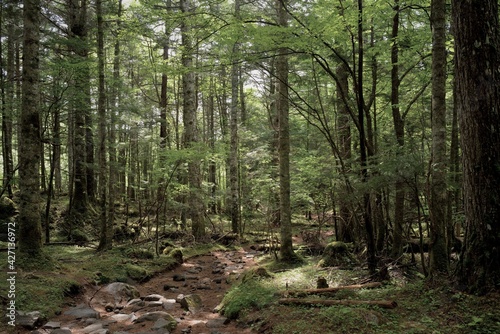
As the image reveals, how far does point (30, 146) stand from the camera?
23.0 ft

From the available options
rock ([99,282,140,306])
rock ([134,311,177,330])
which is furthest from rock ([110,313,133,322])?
rock ([99,282,140,306])

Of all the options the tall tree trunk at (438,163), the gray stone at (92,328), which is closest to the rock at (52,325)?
the gray stone at (92,328)

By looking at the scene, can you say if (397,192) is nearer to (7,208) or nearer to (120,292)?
(120,292)

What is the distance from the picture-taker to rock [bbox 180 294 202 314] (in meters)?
6.58

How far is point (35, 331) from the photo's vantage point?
478cm

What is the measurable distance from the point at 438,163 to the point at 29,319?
22.7ft

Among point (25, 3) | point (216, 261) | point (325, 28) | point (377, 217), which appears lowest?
point (216, 261)

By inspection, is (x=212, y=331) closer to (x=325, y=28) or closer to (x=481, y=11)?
(x=325, y=28)

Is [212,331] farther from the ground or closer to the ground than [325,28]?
closer to the ground

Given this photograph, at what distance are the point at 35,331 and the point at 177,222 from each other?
40.1 ft

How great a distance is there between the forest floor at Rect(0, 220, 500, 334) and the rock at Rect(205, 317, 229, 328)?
1 cm

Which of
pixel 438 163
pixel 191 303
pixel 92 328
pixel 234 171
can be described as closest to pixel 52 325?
pixel 92 328

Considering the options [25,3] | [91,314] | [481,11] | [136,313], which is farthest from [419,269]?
[25,3]

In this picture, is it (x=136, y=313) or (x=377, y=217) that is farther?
(x=377, y=217)
